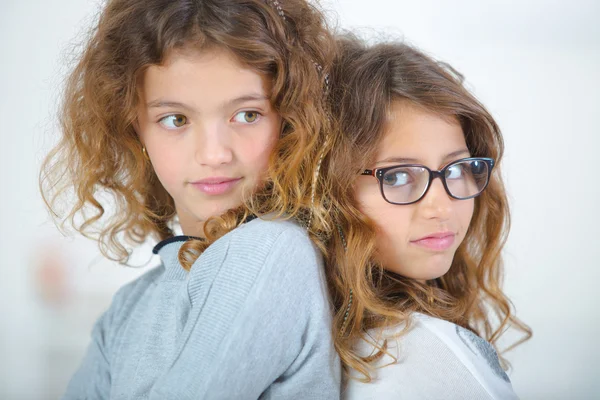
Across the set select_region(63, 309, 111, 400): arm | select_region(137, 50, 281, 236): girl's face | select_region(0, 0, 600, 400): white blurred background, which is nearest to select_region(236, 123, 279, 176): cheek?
select_region(137, 50, 281, 236): girl's face

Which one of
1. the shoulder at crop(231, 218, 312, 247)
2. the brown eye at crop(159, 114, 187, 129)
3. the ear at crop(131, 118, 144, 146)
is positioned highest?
the brown eye at crop(159, 114, 187, 129)

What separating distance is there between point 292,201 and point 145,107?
1.31ft

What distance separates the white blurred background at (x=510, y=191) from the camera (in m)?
2.29

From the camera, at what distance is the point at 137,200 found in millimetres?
1747

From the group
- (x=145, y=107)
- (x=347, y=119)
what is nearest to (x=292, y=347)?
(x=347, y=119)

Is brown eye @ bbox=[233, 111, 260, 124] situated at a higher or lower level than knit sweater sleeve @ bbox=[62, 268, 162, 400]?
higher

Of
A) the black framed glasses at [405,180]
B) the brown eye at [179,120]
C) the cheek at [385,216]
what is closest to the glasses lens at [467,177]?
the black framed glasses at [405,180]

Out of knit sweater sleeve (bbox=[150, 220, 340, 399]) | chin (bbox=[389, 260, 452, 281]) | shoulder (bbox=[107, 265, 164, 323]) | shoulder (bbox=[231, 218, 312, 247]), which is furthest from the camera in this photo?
shoulder (bbox=[107, 265, 164, 323])

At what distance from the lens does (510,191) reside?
89.9 inches

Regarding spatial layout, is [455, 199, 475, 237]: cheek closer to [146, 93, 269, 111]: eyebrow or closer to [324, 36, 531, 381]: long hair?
[324, 36, 531, 381]: long hair

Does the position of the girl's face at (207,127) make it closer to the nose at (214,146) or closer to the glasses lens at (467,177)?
the nose at (214,146)

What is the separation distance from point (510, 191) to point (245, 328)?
4.80 ft

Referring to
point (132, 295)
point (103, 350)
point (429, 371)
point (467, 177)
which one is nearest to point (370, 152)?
point (467, 177)

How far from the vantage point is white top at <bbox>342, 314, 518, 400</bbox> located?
1.25 metres
